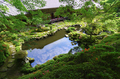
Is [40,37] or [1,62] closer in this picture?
[1,62]

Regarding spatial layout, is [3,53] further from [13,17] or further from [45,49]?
[45,49]

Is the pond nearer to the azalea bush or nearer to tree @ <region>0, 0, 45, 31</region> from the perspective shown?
the azalea bush

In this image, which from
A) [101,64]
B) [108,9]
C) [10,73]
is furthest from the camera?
[108,9]

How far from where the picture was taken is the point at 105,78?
2475 mm

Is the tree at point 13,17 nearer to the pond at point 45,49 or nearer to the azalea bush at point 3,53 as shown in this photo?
the azalea bush at point 3,53

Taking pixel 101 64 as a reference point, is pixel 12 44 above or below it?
below

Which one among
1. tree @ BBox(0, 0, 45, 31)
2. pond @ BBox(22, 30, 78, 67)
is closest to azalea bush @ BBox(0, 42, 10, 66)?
pond @ BBox(22, 30, 78, 67)

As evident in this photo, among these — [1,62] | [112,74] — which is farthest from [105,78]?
[1,62]

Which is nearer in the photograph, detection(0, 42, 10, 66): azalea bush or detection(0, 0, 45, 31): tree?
detection(0, 0, 45, 31): tree

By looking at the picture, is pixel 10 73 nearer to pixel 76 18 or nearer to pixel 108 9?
pixel 76 18

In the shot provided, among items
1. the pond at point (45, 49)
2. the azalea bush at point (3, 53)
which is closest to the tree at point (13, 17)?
the azalea bush at point (3, 53)

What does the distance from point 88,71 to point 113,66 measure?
0.99 meters

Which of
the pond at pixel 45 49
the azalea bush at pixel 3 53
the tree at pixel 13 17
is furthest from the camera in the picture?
the pond at pixel 45 49

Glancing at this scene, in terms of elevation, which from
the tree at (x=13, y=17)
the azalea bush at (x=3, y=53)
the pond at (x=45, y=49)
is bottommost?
the pond at (x=45, y=49)
